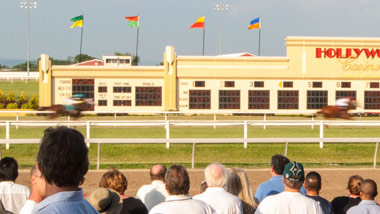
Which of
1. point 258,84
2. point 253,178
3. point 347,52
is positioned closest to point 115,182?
point 253,178

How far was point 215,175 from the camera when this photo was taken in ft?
15.0

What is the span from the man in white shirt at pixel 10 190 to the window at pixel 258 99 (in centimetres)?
2657

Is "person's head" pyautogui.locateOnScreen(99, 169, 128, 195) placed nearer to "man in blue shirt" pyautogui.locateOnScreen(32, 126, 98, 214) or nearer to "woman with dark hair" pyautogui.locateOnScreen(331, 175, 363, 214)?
"woman with dark hair" pyautogui.locateOnScreen(331, 175, 363, 214)

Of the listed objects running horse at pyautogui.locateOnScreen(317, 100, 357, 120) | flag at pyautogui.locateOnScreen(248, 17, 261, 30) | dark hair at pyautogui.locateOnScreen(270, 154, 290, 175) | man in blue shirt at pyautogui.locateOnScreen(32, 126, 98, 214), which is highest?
flag at pyautogui.locateOnScreen(248, 17, 261, 30)

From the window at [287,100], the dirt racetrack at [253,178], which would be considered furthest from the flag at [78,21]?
the dirt racetrack at [253,178]

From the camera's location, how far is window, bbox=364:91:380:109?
31750 mm

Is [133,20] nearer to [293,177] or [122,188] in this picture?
[122,188]

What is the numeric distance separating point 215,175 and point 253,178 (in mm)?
8255

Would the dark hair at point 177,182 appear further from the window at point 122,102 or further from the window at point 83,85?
the window at point 83,85

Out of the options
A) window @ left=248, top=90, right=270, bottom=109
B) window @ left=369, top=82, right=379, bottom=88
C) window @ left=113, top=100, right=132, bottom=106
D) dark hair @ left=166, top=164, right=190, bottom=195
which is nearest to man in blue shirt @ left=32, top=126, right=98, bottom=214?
dark hair @ left=166, top=164, right=190, bottom=195

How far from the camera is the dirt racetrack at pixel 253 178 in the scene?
37.0ft

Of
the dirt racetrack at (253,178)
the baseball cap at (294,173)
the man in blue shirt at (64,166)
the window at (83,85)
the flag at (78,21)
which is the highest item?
the flag at (78,21)

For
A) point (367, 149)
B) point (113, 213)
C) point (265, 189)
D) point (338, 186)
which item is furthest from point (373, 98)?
point (113, 213)

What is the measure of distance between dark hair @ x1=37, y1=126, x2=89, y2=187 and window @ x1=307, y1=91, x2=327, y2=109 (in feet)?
98.7
